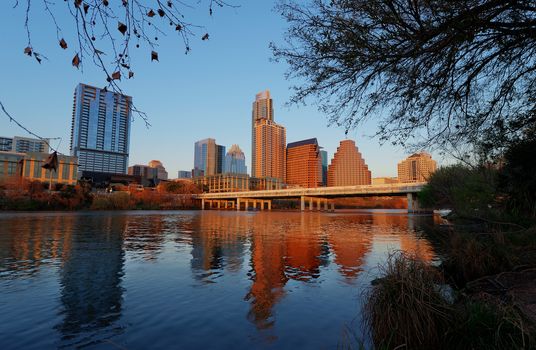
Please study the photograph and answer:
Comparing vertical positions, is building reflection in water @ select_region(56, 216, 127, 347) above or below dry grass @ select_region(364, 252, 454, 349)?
below

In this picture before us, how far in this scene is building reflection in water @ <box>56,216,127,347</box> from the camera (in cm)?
798

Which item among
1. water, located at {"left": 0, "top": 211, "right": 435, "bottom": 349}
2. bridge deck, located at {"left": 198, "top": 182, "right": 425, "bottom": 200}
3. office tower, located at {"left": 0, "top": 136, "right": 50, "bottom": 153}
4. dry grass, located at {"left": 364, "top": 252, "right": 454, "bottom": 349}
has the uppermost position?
bridge deck, located at {"left": 198, "top": 182, "right": 425, "bottom": 200}

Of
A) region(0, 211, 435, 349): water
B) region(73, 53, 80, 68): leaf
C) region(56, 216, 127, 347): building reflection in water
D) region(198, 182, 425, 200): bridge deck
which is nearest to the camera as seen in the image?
region(73, 53, 80, 68): leaf

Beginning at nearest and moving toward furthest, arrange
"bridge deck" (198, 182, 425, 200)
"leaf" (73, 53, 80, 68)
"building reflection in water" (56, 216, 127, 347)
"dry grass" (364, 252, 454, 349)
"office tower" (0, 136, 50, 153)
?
1. "leaf" (73, 53, 80, 68)
2. "office tower" (0, 136, 50, 153)
3. "dry grass" (364, 252, 454, 349)
4. "building reflection in water" (56, 216, 127, 347)
5. "bridge deck" (198, 182, 425, 200)

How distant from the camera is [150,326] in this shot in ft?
27.7

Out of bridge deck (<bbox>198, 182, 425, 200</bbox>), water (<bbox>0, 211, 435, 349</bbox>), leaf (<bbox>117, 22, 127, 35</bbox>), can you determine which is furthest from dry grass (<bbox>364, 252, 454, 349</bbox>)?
bridge deck (<bbox>198, 182, 425, 200</bbox>)

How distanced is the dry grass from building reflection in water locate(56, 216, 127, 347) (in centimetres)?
610

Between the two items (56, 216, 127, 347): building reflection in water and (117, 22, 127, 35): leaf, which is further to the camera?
(56, 216, 127, 347): building reflection in water

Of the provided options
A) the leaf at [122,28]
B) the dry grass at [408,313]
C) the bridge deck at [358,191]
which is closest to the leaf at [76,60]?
the leaf at [122,28]

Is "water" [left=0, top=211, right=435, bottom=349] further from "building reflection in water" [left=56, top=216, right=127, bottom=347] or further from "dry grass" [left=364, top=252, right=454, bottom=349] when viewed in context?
"dry grass" [left=364, top=252, right=454, bottom=349]

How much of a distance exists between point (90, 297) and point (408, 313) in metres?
9.84

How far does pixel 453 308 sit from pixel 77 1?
756 cm

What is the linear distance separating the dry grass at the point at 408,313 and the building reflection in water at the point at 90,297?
20.0 feet

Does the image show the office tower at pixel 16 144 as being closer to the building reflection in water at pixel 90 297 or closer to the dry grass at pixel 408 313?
the building reflection in water at pixel 90 297
